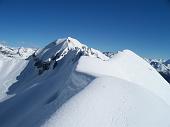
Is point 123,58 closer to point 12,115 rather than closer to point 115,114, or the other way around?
point 12,115

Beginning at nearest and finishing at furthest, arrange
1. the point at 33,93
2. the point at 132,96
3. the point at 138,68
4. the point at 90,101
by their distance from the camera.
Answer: the point at 90,101
the point at 132,96
the point at 33,93
the point at 138,68

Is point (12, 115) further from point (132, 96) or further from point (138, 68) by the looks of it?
point (138, 68)

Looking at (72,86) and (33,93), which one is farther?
(33,93)

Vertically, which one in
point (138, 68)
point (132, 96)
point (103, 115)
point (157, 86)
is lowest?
point (103, 115)

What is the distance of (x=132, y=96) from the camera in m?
24.7

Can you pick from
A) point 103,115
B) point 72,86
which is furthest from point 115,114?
point 72,86

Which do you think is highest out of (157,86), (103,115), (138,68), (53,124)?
(138,68)

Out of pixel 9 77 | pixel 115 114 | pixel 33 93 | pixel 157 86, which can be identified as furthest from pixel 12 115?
pixel 9 77

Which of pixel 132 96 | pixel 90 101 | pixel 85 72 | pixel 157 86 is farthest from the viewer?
pixel 157 86

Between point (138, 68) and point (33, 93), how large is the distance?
1081 inches

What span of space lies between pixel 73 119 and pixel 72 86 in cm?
1079

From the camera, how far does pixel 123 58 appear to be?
6488 cm

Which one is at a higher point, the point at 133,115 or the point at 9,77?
Result: the point at 9,77

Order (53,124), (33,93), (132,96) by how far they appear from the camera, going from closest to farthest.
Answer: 1. (53,124)
2. (132,96)
3. (33,93)
